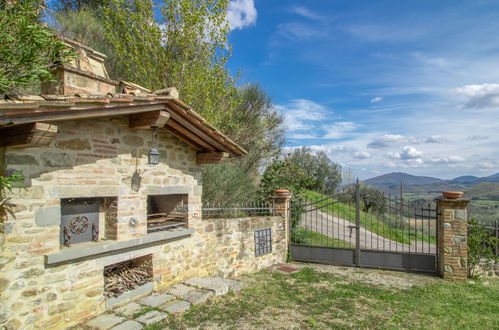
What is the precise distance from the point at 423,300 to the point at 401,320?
4.54 ft

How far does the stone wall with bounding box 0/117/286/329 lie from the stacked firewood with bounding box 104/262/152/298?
0.24m

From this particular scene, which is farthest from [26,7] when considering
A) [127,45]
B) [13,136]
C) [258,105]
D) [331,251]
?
[258,105]

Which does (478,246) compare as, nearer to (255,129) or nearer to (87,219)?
(87,219)

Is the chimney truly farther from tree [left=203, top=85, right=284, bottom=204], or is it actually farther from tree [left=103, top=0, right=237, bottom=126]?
tree [left=203, top=85, right=284, bottom=204]

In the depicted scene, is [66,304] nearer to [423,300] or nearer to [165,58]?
[423,300]

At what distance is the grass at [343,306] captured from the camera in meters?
5.18

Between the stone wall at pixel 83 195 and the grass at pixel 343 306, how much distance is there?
1291 mm

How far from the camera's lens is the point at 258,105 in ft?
53.9

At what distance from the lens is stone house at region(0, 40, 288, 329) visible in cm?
389

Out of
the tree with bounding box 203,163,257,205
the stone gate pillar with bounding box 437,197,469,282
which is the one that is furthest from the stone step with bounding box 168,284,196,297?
the stone gate pillar with bounding box 437,197,469,282

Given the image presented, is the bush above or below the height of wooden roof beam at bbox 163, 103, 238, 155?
below

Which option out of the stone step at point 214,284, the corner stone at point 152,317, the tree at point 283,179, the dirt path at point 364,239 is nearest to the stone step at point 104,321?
the corner stone at point 152,317

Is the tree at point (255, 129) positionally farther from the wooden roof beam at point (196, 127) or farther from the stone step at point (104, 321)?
the stone step at point (104, 321)

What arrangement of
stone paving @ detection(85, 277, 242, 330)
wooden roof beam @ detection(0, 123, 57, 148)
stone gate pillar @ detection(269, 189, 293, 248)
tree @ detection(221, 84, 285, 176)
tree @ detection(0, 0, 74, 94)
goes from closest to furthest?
wooden roof beam @ detection(0, 123, 57, 148), stone paving @ detection(85, 277, 242, 330), tree @ detection(0, 0, 74, 94), stone gate pillar @ detection(269, 189, 293, 248), tree @ detection(221, 84, 285, 176)
